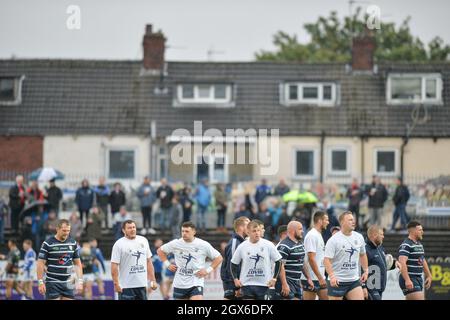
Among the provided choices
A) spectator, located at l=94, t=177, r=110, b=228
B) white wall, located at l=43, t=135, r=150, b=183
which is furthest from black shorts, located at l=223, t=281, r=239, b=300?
white wall, located at l=43, t=135, r=150, b=183

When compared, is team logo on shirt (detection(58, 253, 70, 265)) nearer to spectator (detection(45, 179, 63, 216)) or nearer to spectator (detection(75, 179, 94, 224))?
spectator (detection(75, 179, 94, 224))

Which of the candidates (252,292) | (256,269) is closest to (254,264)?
(256,269)

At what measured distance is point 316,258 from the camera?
2391cm

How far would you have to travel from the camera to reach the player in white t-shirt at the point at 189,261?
22125 mm

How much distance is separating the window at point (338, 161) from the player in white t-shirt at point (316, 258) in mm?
20677

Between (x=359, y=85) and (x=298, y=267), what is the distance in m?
24.7

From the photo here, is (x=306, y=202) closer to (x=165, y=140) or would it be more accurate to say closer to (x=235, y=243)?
(x=165, y=140)

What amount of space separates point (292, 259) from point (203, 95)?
23.8m

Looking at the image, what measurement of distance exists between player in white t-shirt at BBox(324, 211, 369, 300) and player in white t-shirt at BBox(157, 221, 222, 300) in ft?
7.21

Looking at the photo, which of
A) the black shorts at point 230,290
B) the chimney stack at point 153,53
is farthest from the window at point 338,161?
the black shorts at point 230,290

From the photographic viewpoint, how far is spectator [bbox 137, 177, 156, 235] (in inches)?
1444

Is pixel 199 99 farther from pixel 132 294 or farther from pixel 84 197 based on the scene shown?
pixel 132 294

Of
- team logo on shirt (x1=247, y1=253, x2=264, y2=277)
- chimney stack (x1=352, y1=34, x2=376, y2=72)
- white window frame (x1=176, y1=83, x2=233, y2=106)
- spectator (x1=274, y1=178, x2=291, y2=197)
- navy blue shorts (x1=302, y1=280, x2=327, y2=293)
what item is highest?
chimney stack (x1=352, y1=34, x2=376, y2=72)

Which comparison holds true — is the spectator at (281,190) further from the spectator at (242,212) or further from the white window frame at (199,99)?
the white window frame at (199,99)
